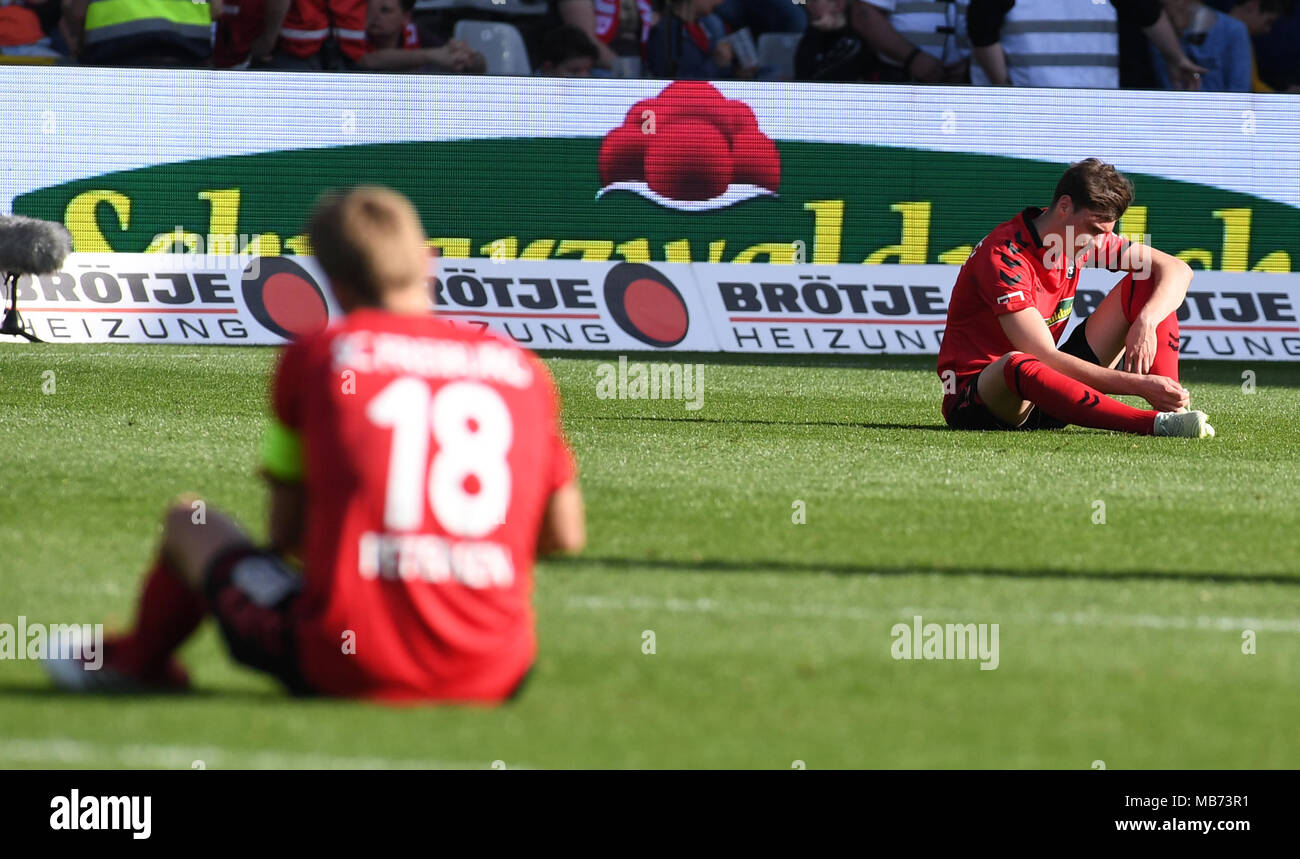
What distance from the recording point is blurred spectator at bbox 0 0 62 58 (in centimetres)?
1792

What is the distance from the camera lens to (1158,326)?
10.3 m

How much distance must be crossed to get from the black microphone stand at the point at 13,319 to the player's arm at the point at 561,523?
11696 millimetres

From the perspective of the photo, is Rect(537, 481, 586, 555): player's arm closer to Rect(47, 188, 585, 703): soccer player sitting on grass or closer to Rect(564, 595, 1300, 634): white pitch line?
Rect(47, 188, 585, 703): soccer player sitting on grass

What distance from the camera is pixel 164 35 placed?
1719 cm

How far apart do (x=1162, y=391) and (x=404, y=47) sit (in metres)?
10.2

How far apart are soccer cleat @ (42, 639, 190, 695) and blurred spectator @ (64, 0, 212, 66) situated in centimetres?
1360

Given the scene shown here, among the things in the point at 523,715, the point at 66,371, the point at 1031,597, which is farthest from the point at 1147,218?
the point at 523,715

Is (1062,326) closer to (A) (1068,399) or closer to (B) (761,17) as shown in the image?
(A) (1068,399)

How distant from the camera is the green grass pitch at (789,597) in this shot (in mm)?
4004

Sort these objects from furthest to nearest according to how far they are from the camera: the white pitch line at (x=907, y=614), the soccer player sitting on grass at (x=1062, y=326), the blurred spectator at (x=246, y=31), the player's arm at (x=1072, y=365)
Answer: the blurred spectator at (x=246, y=31) < the player's arm at (x=1072, y=365) < the soccer player sitting on grass at (x=1062, y=326) < the white pitch line at (x=907, y=614)

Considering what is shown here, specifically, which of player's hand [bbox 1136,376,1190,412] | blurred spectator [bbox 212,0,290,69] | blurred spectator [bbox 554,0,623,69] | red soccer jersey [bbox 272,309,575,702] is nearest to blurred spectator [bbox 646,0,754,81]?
blurred spectator [bbox 554,0,623,69]

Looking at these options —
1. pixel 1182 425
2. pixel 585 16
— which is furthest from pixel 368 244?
pixel 585 16

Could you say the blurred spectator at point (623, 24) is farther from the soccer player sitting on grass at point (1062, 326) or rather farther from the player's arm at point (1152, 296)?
the player's arm at point (1152, 296)

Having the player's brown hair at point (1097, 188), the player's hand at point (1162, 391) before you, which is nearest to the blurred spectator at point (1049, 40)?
the player's hand at point (1162, 391)
